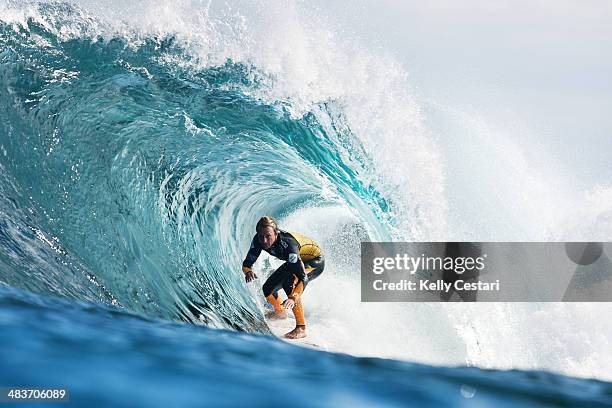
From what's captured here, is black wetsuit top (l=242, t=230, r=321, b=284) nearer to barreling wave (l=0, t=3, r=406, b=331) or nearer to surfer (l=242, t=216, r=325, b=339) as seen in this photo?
surfer (l=242, t=216, r=325, b=339)

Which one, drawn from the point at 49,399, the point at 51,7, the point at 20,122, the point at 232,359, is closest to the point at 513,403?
the point at 232,359

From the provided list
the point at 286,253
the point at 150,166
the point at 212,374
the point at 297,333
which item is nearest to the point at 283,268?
the point at 286,253

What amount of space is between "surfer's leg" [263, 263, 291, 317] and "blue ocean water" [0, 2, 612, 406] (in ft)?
0.65

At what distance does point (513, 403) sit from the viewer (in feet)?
4.40

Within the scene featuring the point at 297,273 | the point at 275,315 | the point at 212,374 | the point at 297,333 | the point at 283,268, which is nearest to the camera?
the point at 212,374

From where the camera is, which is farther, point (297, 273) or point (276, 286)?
point (276, 286)

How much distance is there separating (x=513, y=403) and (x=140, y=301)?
3.38 m

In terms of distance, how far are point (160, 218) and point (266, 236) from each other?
1.65 meters

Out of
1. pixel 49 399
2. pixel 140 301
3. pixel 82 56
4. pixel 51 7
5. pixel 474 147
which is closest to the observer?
pixel 49 399

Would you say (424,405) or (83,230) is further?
(83,230)

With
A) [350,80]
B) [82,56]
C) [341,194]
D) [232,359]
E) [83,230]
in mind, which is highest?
[350,80]

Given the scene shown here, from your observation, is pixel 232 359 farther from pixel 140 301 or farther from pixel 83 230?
pixel 83 230

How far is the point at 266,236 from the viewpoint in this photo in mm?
4496

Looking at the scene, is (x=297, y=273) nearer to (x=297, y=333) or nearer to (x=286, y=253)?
(x=286, y=253)
